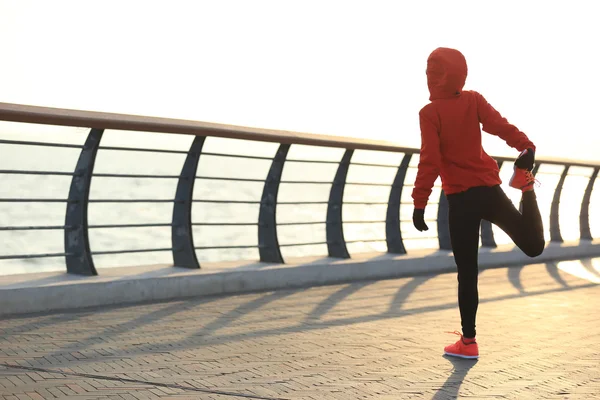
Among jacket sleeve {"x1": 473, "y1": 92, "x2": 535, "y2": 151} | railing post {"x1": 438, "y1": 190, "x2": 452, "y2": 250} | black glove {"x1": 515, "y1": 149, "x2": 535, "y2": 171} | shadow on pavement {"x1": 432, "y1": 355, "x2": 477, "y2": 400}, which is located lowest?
shadow on pavement {"x1": 432, "y1": 355, "x2": 477, "y2": 400}

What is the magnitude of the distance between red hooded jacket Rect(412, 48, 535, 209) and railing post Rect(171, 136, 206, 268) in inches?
104

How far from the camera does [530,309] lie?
7164 millimetres

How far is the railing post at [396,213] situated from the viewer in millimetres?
9703

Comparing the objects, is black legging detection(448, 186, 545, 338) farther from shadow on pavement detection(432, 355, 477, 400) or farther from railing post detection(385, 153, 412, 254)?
railing post detection(385, 153, 412, 254)

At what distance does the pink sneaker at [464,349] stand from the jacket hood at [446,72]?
4.31 ft

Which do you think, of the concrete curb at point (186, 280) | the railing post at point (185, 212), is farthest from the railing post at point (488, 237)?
the railing post at point (185, 212)

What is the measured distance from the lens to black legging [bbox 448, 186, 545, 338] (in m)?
5.09

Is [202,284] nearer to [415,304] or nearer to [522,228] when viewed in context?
[415,304]

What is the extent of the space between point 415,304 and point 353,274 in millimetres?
1586

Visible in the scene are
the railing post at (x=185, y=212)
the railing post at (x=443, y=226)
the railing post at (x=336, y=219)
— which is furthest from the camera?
the railing post at (x=443, y=226)

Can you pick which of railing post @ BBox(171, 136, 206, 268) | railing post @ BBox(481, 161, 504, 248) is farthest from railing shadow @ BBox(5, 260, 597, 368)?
railing post @ BBox(481, 161, 504, 248)

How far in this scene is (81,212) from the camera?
264 inches

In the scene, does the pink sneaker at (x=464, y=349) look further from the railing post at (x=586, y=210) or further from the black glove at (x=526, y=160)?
the railing post at (x=586, y=210)

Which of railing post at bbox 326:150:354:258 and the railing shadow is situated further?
railing post at bbox 326:150:354:258
